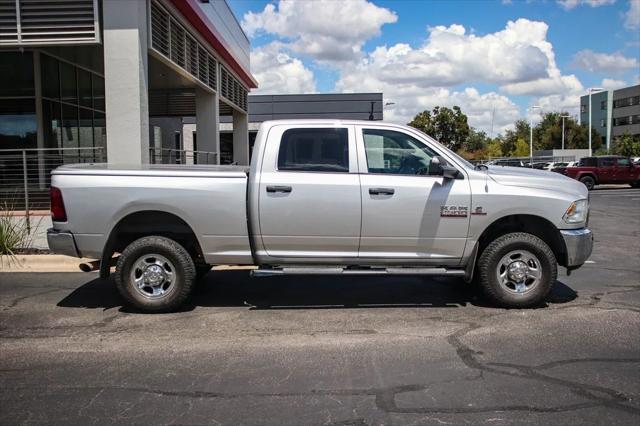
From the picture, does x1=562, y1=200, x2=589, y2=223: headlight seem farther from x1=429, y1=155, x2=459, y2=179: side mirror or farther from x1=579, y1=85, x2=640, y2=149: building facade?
x1=579, y1=85, x2=640, y2=149: building facade

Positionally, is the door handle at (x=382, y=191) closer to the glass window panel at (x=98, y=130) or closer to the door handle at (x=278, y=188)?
the door handle at (x=278, y=188)

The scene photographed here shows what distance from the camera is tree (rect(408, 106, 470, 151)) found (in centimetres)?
4694

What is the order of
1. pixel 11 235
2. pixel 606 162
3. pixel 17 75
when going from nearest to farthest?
pixel 11 235
pixel 17 75
pixel 606 162

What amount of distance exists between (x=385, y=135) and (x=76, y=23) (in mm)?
6736

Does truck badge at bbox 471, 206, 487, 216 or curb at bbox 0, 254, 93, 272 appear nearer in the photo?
truck badge at bbox 471, 206, 487, 216

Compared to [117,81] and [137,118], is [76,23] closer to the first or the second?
[117,81]

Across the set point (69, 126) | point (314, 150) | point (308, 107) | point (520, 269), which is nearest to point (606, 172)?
point (308, 107)

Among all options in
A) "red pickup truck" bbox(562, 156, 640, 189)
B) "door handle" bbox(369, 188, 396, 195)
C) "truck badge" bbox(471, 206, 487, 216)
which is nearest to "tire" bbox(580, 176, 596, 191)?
"red pickup truck" bbox(562, 156, 640, 189)

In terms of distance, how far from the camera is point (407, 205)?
629cm

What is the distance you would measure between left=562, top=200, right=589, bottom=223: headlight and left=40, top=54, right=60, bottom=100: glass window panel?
525 inches

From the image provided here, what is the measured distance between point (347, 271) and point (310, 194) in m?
0.93

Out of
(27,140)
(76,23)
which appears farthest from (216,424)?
(27,140)

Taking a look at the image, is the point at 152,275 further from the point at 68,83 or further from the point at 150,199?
the point at 68,83

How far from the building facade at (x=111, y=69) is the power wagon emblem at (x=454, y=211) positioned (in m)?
6.16
